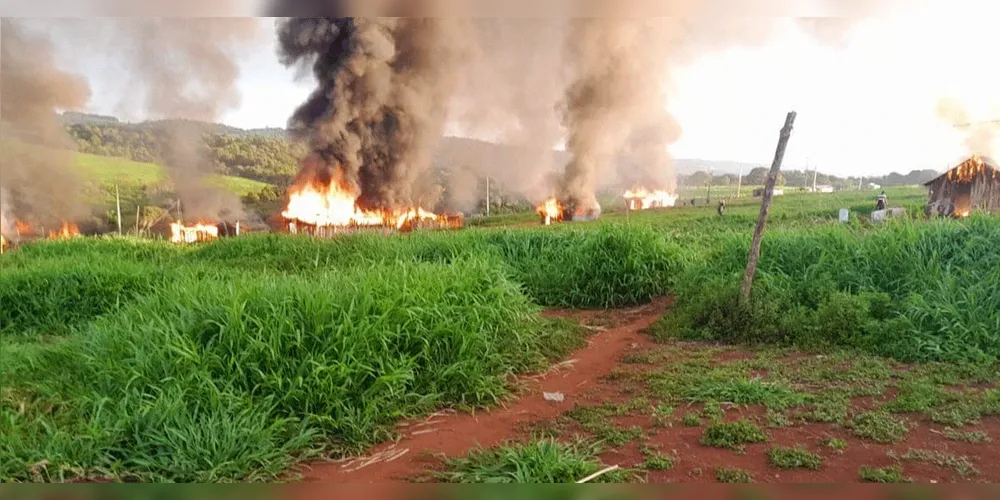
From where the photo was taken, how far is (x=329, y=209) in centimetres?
331

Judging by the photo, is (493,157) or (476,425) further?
(493,157)

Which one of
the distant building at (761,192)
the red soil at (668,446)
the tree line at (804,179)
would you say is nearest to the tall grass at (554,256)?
the tree line at (804,179)

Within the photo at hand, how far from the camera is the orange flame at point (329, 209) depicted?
3.23m

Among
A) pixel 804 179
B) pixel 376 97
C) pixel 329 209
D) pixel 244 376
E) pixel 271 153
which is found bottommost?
pixel 244 376

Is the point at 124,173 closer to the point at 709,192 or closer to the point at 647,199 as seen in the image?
the point at 647,199

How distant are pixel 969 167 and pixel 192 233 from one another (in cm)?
398

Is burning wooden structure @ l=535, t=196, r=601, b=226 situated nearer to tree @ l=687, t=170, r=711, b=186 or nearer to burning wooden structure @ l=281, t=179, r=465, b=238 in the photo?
tree @ l=687, t=170, r=711, b=186

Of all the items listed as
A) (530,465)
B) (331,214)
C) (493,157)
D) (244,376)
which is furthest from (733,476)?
(331,214)

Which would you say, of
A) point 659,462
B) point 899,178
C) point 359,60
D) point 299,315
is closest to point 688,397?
point 659,462

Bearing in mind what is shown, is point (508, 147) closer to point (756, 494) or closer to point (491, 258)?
point (491, 258)

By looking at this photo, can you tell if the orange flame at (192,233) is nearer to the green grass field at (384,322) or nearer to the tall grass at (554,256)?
the green grass field at (384,322)

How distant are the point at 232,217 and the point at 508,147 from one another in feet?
5.03

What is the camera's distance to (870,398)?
2.49 meters

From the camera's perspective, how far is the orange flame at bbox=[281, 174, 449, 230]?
3230mm
